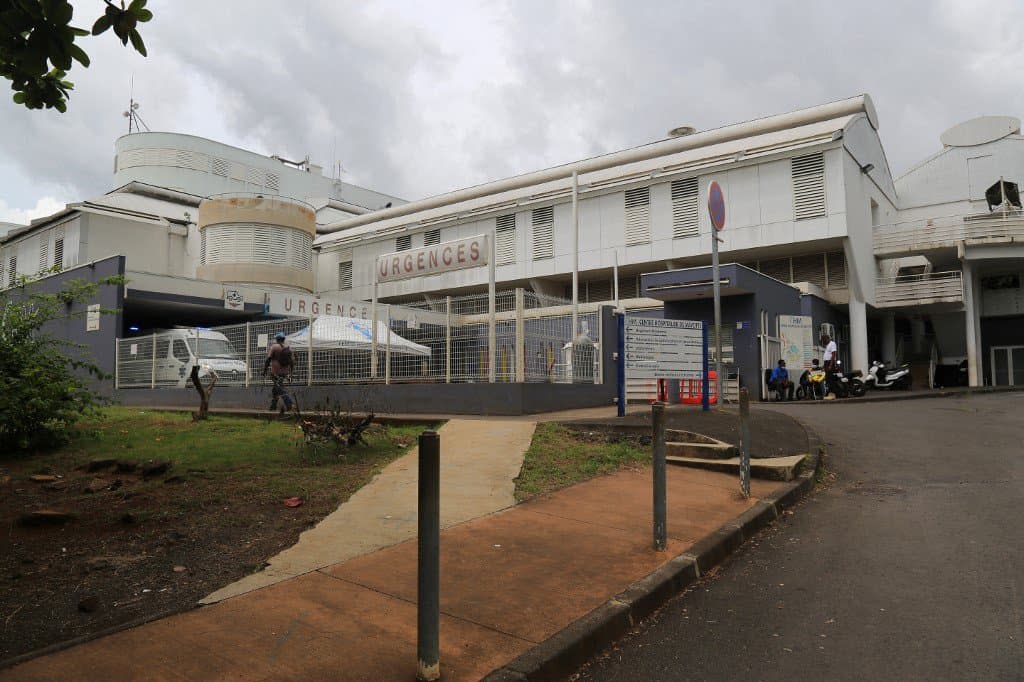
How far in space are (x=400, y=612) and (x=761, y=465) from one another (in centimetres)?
528

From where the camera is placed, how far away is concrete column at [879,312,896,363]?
99.3ft

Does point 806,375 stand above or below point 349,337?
below

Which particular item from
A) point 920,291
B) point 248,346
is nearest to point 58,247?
point 248,346

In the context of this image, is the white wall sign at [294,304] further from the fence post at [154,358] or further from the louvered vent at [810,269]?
the louvered vent at [810,269]

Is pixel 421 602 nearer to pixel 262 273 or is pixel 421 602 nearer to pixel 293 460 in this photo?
pixel 293 460

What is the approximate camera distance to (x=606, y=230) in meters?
30.5

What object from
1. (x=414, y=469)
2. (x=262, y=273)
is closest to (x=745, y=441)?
(x=414, y=469)

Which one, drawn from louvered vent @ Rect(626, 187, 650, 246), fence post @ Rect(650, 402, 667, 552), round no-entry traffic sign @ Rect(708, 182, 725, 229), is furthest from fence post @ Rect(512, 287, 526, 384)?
louvered vent @ Rect(626, 187, 650, 246)

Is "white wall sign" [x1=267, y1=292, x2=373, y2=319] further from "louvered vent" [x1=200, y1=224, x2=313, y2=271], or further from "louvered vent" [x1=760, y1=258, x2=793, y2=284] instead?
"louvered vent" [x1=760, y1=258, x2=793, y2=284]

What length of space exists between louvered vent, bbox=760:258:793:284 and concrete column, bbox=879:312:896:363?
19.9 ft

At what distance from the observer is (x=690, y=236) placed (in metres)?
28.2

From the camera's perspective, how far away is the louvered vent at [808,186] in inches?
994

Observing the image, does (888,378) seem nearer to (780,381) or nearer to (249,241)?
(780,381)

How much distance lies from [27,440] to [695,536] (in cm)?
748
